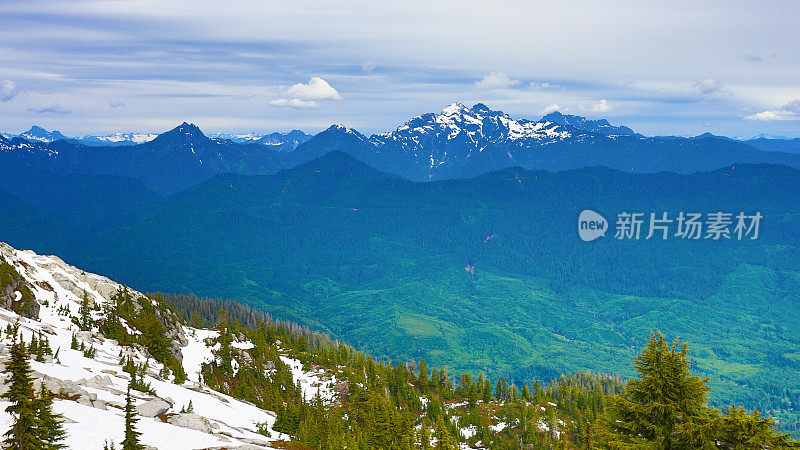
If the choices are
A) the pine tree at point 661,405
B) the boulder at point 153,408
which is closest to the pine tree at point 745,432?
the pine tree at point 661,405

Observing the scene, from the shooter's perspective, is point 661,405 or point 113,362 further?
point 113,362

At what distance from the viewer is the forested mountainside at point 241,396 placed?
2359 centimetres

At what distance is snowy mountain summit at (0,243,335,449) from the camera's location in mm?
53625

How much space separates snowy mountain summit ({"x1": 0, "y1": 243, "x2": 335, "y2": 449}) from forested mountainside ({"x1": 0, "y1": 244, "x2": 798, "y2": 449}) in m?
0.33

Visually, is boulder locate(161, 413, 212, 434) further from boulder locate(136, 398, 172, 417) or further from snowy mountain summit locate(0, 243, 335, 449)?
boulder locate(136, 398, 172, 417)

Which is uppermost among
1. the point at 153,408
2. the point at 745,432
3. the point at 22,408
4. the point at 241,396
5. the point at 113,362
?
the point at 745,432

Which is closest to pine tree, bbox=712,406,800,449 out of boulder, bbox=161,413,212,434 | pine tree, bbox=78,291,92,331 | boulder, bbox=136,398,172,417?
boulder, bbox=161,413,212,434

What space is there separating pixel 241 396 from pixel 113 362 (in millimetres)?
36342

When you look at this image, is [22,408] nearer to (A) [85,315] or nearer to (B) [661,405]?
(B) [661,405]

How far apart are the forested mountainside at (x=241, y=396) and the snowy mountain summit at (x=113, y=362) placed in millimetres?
331

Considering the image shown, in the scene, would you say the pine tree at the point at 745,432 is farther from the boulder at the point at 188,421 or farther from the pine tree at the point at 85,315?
the pine tree at the point at 85,315

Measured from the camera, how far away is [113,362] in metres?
86.9

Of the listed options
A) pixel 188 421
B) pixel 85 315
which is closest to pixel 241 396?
pixel 85 315

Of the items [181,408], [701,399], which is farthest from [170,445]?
[701,399]
